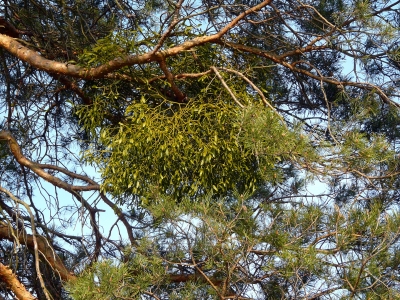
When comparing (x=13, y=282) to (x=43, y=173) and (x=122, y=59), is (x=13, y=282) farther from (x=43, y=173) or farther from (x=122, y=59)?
(x=122, y=59)

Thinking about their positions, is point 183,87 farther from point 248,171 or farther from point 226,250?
point 226,250

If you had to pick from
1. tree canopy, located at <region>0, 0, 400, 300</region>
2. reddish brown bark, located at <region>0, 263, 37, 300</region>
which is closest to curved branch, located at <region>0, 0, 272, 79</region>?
tree canopy, located at <region>0, 0, 400, 300</region>

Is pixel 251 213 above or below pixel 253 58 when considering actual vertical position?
A: below

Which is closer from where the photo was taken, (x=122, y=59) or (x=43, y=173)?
(x=122, y=59)

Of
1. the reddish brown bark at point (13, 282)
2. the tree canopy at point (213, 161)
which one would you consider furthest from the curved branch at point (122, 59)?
the reddish brown bark at point (13, 282)

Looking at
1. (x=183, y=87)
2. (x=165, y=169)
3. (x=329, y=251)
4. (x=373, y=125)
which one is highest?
(x=373, y=125)

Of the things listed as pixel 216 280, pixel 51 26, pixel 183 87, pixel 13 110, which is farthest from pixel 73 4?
pixel 216 280

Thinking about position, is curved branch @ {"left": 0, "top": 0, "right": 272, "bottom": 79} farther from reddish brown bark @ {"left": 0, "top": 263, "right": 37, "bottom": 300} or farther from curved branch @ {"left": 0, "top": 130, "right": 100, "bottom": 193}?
reddish brown bark @ {"left": 0, "top": 263, "right": 37, "bottom": 300}

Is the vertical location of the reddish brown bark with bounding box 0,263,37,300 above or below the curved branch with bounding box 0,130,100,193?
below

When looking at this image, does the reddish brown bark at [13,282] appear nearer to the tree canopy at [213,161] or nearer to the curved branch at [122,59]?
the tree canopy at [213,161]

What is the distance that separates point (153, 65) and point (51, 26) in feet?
3.16

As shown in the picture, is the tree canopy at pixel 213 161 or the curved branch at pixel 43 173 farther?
the curved branch at pixel 43 173

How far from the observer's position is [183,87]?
337 cm

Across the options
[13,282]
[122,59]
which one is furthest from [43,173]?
[122,59]
